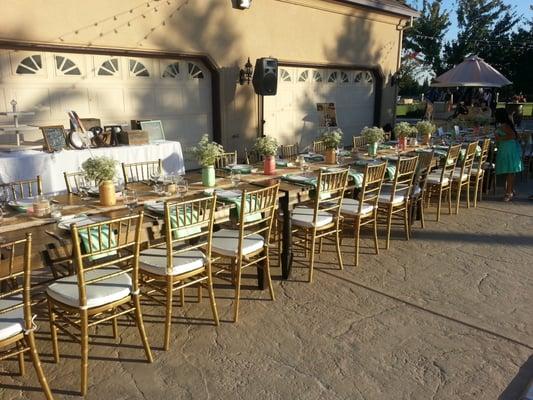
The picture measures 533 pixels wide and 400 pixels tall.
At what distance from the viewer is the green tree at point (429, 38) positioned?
2870 cm

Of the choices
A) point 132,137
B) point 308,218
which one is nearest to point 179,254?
point 308,218

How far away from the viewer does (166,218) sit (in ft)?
9.52

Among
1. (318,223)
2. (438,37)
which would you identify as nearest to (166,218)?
(318,223)

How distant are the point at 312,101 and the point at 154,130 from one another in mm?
4628

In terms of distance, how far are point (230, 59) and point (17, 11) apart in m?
3.83

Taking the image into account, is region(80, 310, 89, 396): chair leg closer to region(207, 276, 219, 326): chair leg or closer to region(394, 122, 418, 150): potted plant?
region(207, 276, 219, 326): chair leg

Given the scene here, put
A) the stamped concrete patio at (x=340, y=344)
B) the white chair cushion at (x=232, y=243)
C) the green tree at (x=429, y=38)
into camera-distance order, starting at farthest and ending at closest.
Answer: the green tree at (x=429, y=38) < the white chair cushion at (x=232, y=243) < the stamped concrete patio at (x=340, y=344)

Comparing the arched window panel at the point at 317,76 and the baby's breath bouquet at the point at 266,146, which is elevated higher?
the arched window panel at the point at 317,76

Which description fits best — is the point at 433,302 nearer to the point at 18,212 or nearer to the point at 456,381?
the point at 456,381

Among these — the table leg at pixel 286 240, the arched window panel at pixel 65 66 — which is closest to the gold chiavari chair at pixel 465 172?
the table leg at pixel 286 240

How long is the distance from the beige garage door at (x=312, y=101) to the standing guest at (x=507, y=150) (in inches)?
181

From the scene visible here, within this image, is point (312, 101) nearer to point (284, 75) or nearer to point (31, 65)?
point (284, 75)

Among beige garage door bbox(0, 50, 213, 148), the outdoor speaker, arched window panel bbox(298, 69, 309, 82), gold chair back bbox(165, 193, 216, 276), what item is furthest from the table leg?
arched window panel bbox(298, 69, 309, 82)

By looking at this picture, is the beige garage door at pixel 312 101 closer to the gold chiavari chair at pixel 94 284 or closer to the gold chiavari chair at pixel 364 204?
the gold chiavari chair at pixel 364 204
